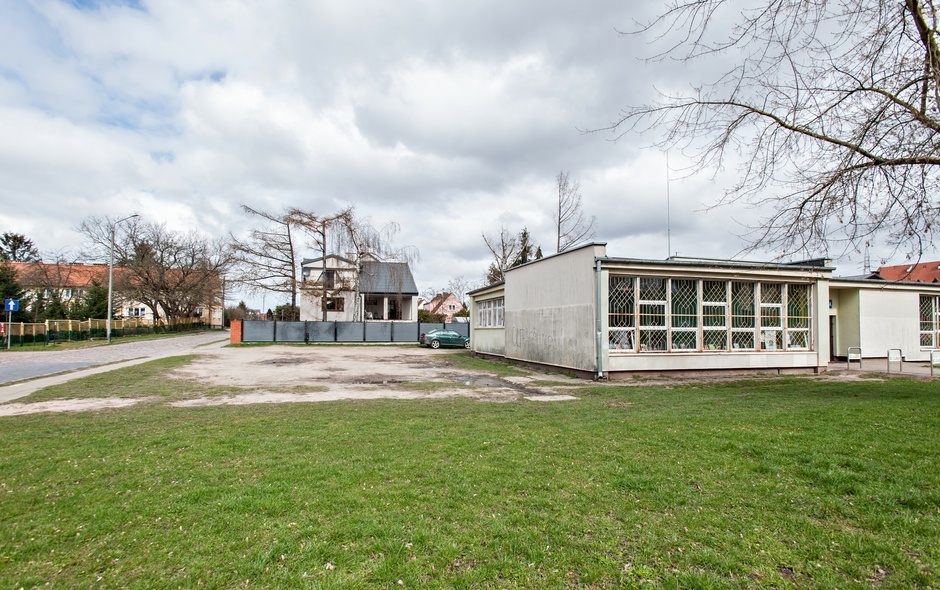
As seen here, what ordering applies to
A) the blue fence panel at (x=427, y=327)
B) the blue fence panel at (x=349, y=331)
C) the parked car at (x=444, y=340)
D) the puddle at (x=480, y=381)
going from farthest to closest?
1. the blue fence panel at (x=427, y=327)
2. the blue fence panel at (x=349, y=331)
3. the parked car at (x=444, y=340)
4. the puddle at (x=480, y=381)

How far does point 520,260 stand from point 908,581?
42869 millimetres

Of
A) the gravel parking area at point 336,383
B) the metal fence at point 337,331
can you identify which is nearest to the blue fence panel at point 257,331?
the metal fence at point 337,331

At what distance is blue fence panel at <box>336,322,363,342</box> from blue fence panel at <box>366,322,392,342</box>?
0.64 meters

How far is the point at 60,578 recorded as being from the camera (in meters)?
2.90

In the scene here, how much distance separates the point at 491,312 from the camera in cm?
2452

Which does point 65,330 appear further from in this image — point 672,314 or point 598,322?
point 672,314

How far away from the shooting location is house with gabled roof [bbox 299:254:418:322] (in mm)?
38250

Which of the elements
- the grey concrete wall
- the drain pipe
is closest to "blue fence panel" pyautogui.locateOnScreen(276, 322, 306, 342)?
the grey concrete wall

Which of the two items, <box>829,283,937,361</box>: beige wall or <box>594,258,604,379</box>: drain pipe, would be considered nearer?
<box>594,258,604,379</box>: drain pipe

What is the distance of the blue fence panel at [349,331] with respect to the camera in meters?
37.5

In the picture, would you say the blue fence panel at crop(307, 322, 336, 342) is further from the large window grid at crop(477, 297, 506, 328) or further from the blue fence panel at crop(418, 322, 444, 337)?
the large window grid at crop(477, 297, 506, 328)

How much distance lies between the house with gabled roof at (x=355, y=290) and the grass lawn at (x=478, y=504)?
3128cm

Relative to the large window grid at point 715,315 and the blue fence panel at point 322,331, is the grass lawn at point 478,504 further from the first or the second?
the blue fence panel at point 322,331

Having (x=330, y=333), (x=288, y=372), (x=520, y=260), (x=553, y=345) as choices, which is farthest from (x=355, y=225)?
(x=553, y=345)
